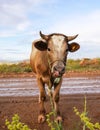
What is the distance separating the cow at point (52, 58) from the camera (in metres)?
9.04

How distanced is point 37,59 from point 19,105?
201 centimetres

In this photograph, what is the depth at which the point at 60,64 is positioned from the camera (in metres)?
8.85

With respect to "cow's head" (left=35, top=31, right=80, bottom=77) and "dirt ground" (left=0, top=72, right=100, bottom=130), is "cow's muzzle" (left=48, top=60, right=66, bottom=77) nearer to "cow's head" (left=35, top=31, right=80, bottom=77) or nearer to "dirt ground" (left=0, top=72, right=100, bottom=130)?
"cow's head" (left=35, top=31, right=80, bottom=77)

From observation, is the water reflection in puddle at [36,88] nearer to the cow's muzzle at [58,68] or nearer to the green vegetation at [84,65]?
the cow's muzzle at [58,68]

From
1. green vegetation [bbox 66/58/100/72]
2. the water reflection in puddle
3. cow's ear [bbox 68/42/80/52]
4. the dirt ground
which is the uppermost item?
cow's ear [bbox 68/42/80/52]

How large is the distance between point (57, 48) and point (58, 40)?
0.23m

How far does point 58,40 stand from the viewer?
9.50 m

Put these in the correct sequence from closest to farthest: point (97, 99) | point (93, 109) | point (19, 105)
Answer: point (93, 109) → point (19, 105) → point (97, 99)

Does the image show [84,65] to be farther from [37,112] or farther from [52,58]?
[52,58]

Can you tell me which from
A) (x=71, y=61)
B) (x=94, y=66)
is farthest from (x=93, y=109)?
(x=71, y=61)

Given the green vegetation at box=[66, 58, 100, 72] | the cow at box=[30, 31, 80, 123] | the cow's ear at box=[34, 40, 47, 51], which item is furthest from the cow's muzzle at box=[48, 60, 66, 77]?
the green vegetation at box=[66, 58, 100, 72]

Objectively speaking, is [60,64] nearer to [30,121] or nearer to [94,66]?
[30,121]

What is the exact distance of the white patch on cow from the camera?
9406 millimetres

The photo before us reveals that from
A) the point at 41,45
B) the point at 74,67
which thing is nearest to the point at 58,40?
the point at 41,45
